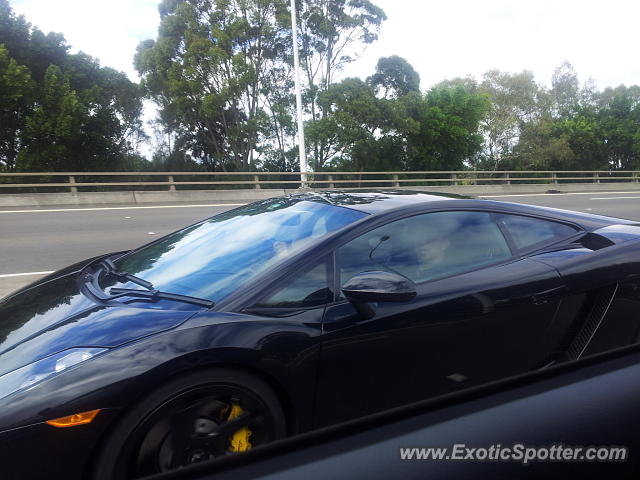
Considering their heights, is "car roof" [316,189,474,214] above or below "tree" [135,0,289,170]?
below

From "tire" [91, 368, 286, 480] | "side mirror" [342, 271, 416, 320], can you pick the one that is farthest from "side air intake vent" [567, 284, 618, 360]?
"tire" [91, 368, 286, 480]

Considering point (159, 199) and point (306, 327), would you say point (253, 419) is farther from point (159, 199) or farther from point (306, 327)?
point (159, 199)

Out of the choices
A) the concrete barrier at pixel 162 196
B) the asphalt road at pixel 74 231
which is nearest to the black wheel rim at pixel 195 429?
the asphalt road at pixel 74 231

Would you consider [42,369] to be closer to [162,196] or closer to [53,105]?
[162,196]

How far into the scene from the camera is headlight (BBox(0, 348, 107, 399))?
1.61 m

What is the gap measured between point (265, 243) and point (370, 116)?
79.8 ft

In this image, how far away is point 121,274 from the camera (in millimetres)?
2617

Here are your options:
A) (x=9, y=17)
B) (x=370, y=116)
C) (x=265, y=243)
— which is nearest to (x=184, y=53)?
(x=9, y=17)

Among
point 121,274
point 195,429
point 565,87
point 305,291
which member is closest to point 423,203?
point 305,291

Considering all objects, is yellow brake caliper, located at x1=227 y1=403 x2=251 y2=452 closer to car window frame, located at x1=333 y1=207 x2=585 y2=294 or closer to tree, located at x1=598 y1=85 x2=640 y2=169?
car window frame, located at x1=333 y1=207 x2=585 y2=294

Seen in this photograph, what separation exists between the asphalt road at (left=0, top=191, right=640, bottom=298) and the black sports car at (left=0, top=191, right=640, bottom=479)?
421 centimetres

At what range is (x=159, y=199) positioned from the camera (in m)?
16.6

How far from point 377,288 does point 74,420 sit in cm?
123

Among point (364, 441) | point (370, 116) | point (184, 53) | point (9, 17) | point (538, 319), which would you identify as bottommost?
point (538, 319)
